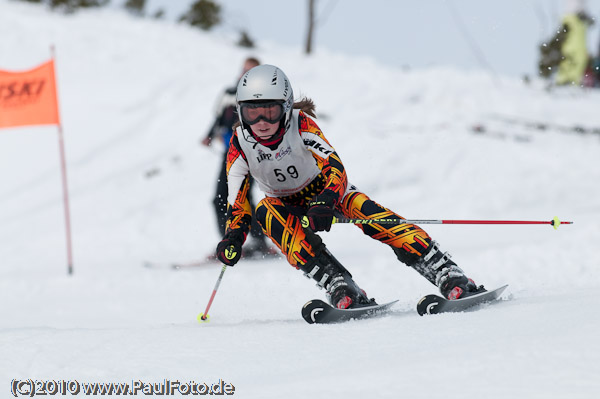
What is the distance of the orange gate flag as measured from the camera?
755 cm

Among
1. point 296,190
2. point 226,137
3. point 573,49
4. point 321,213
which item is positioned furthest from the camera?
point 573,49

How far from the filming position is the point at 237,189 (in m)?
3.99

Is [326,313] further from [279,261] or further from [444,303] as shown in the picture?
[279,261]

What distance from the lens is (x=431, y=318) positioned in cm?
321

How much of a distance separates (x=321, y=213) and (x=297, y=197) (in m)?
0.58

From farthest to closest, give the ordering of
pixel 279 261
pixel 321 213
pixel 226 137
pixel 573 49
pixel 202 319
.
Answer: pixel 573 49
pixel 226 137
pixel 279 261
pixel 202 319
pixel 321 213

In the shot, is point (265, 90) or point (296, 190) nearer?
point (265, 90)

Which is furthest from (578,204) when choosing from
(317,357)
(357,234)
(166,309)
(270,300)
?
(317,357)

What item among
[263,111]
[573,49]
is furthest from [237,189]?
[573,49]

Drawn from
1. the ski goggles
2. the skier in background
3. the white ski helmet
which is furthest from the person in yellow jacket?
the ski goggles

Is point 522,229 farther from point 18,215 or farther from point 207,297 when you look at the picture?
point 18,215

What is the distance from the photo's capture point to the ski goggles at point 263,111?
3.69 metres

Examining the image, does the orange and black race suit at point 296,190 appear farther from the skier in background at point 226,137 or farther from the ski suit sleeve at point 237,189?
the skier in background at point 226,137

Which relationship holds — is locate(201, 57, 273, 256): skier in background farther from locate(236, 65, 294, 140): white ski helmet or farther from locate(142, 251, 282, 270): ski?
locate(236, 65, 294, 140): white ski helmet
